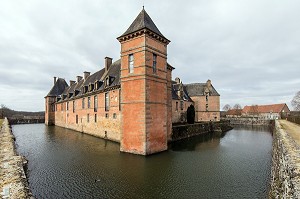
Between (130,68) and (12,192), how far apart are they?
501 inches

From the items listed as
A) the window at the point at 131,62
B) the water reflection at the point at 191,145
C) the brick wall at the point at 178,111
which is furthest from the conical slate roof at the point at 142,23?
the brick wall at the point at 178,111

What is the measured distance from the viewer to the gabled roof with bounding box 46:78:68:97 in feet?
154

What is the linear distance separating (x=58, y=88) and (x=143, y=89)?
132ft

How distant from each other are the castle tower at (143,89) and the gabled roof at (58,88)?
37.1 m

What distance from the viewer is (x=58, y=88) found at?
4797 cm

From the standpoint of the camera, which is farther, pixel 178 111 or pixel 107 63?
pixel 178 111

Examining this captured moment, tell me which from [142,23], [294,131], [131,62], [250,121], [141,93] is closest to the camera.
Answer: [141,93]

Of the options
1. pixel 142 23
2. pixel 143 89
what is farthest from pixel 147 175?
pixel 142 23

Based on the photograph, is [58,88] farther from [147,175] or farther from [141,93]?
[147,175]

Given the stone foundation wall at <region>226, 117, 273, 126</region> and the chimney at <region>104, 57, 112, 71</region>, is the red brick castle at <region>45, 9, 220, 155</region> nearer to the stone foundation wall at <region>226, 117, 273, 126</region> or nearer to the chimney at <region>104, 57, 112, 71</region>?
the chimney at <region>104, 57, 112, 71</region>

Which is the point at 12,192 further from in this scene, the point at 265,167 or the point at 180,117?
the point at 180,117

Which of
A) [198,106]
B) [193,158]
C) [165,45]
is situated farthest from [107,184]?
[198,106]

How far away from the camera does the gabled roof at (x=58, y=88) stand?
1852 inches

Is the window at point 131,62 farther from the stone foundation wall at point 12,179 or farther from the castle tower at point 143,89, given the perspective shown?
the stone foundation wall at point 12,179
